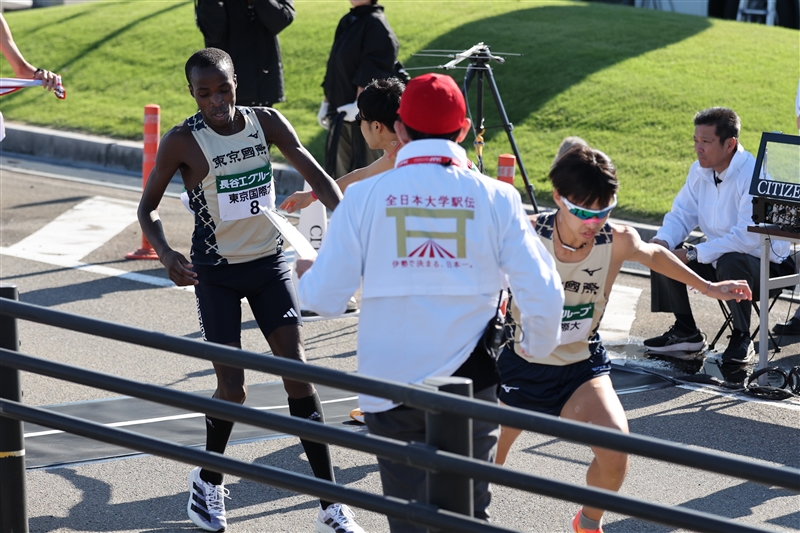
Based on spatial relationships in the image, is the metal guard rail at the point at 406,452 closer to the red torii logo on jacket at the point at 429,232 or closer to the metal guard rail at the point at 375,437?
the metal guard rail at the point at 375,437

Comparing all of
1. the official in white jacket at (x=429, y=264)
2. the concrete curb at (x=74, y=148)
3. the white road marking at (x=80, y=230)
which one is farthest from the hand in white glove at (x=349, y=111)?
the official in white jacket at (x=429, y=264)

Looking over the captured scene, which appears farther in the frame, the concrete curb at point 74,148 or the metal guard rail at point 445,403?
the concrete curb at point 74,148

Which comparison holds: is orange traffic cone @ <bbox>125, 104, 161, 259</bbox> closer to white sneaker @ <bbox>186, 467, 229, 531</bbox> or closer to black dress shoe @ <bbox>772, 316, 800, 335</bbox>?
white sneaker @ <bbox>186, 467, 229, 531</bbox>

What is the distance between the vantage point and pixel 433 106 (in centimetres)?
327

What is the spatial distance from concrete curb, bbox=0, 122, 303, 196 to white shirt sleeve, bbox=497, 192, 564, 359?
990 centimetres

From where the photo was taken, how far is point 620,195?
1063 centimetres

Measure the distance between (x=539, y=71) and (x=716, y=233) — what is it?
6872mm

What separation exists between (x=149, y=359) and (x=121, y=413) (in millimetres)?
1000

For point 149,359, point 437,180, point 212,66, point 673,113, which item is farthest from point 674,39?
point 437,180

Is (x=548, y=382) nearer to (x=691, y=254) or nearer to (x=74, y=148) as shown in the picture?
(x=691, y=254)

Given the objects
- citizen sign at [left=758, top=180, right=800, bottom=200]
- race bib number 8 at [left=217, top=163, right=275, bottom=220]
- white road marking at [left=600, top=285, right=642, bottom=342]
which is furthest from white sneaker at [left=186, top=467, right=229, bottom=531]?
citizen sign at [left=758, top=180, right=800, bottom=200]

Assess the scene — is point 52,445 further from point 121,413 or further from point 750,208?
point 750,208

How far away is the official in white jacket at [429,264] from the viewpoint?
10.5 feet

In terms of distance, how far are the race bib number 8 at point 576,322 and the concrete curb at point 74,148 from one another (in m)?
8.00
